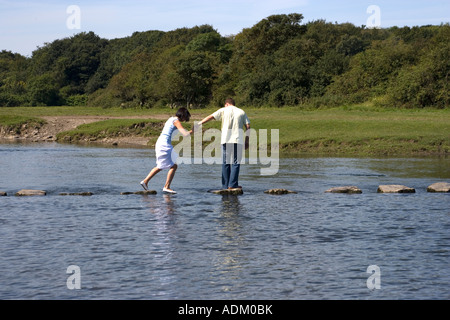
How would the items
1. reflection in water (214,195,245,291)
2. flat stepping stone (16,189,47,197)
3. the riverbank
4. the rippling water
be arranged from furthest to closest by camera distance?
the riverbank < flat stepping stone (16,189,47,197) < reflection in water (214,195,245,291) < the rippling water

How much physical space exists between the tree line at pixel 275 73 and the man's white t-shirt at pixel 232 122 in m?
30.6

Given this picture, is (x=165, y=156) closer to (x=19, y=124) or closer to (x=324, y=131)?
(x=324, y=131)

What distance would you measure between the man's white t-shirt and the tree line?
100 feet

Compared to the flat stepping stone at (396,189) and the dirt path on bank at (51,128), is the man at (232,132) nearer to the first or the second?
the flat stepping stone at (396,189)

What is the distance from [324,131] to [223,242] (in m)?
22.7

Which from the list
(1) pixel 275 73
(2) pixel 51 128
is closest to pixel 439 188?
(2) pixel 51 128

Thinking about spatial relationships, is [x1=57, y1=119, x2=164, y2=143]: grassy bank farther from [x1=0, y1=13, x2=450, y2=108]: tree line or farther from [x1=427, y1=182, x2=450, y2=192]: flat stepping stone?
[x1=427, y1=182, x2=450, y2=192]: flat stepping stone

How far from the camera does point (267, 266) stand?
28.9ft

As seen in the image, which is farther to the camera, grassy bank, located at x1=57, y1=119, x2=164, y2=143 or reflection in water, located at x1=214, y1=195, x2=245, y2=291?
grassy bank, located at x1=57, y1=119, x2=164, y2=143

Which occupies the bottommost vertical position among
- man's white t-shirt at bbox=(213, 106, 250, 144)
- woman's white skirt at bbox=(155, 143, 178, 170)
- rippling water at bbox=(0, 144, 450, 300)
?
rippling water at bbox=(0, 144, 450, 300)

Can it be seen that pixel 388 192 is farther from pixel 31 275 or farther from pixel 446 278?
pixel 31 275

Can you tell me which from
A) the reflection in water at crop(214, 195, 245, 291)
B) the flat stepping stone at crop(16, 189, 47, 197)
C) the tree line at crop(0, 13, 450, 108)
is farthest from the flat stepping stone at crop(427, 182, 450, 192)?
the tree line at crop(0, 13, 450, 108)

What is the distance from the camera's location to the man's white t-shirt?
50.5 ft
